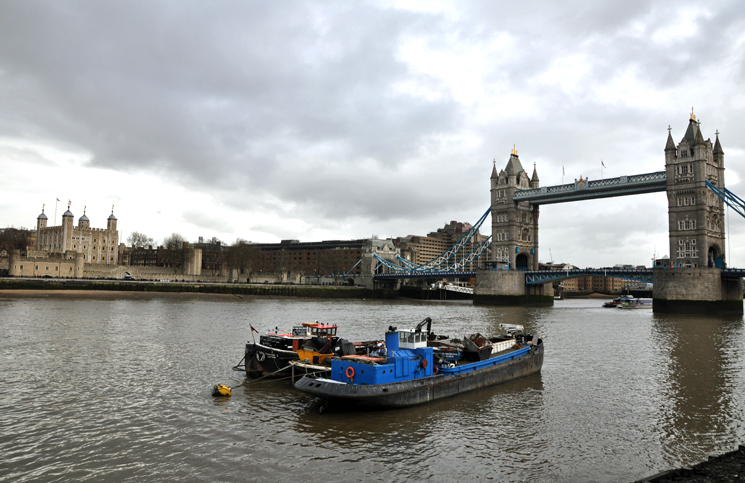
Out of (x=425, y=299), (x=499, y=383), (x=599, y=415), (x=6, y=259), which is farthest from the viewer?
(x=425, y=299)

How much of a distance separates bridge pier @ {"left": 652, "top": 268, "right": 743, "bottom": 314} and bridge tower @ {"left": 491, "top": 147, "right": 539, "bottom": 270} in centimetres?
2760

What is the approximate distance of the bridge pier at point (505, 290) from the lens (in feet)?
263

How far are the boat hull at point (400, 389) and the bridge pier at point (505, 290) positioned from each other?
61747 mm

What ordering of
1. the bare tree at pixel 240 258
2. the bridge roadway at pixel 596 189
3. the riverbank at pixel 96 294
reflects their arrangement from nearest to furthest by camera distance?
the riverbank at pixel 96 294, the bridge roadway at pixel 596 189, the bare tree at pixel 240 258

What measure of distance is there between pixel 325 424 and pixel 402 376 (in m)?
3.40

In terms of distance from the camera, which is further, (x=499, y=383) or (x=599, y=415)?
(x=499, y=383)

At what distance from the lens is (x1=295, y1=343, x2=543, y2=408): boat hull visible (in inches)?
620

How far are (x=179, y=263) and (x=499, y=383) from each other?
349 ft

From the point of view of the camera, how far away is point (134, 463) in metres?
11.4

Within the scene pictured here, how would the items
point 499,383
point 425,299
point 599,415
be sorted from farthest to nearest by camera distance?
point 425,299 → point 499,383 → point 599,415

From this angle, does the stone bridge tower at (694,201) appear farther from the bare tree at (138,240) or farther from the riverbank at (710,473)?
the bare tree at (138,240)

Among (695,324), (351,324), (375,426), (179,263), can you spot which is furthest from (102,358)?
(179,263)

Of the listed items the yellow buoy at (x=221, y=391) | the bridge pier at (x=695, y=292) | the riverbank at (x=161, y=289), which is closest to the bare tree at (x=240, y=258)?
the riverbank at (x=161, y=289)

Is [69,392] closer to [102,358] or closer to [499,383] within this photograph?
[102,358]
